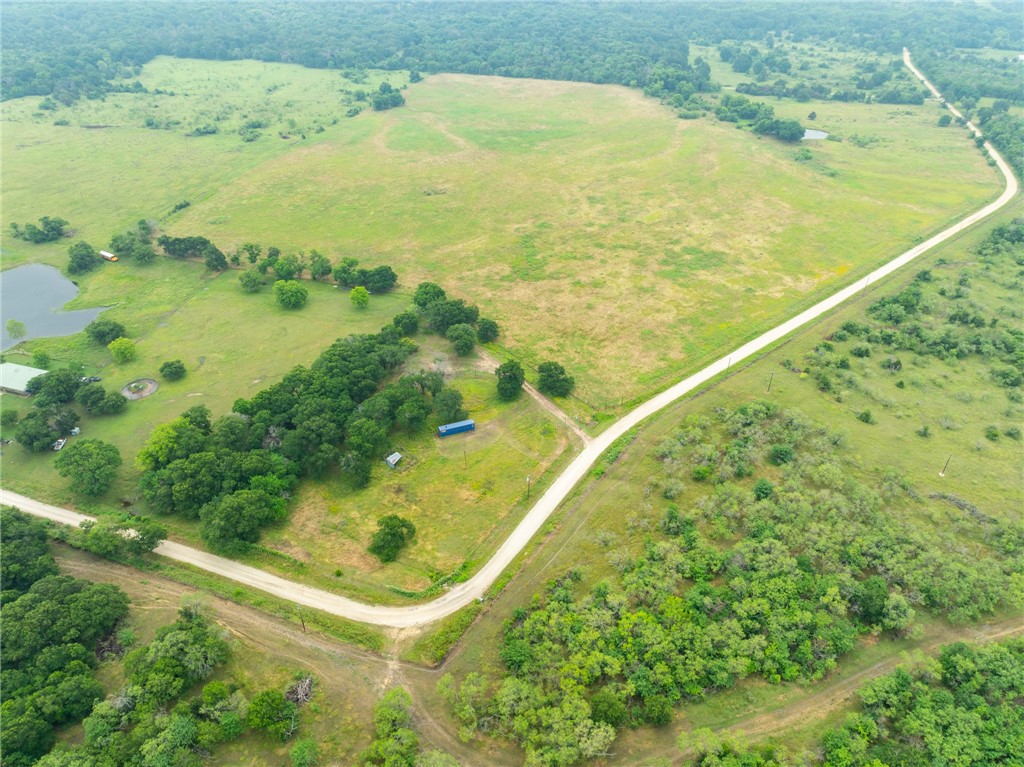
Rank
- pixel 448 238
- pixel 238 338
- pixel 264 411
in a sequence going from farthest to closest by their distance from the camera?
pixel 448 238 < pixel 238 338 < pixel 264 411

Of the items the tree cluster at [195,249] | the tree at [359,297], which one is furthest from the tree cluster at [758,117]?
the tree cluster at [195,249]

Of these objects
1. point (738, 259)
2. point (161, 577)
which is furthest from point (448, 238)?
point (161, 577)

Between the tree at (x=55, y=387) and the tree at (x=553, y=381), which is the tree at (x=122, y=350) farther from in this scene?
the tree at (x=553, y=381)

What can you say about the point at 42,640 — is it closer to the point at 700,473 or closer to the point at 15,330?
the point at 15,330

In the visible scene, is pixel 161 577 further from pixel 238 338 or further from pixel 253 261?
pixel 253 261

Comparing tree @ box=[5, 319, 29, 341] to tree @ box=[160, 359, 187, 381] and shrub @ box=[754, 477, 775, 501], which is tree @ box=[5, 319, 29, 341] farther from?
shrub @ box=[754, 477, 775, 501]

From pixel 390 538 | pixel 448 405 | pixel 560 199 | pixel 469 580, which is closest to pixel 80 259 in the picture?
pixel 448 405
